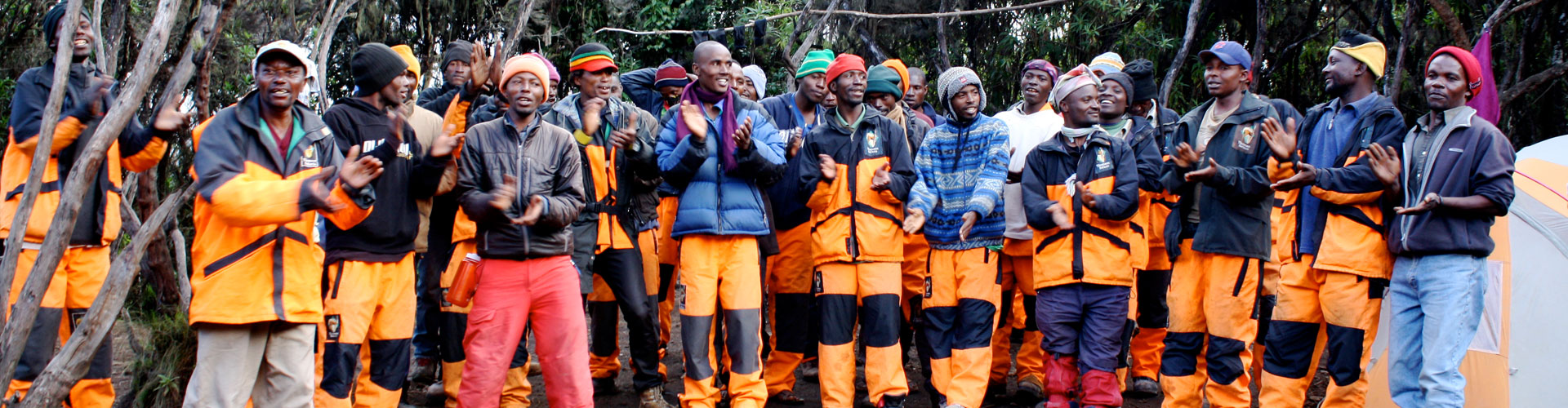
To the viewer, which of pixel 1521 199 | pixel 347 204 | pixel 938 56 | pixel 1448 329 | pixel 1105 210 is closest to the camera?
pixel 347 204

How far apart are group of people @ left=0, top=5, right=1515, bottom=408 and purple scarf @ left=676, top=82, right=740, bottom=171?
19mm

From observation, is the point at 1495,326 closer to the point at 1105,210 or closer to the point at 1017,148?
the point at 1105,210

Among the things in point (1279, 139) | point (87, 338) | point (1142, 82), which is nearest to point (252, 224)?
point (87, 338)

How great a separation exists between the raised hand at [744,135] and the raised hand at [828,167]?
19.5 inches

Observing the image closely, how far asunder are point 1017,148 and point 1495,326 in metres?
2.66

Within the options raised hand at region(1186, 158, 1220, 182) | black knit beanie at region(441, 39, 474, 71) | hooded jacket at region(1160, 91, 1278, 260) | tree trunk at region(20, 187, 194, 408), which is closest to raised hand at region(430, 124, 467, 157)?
tree trunk at region(20, 187, 194, 408)

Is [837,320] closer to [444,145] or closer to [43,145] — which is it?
[444,145]

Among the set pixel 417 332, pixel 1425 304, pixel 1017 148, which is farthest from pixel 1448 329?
pixel 417 332

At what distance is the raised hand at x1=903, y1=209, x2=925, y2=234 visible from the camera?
550 centimetres

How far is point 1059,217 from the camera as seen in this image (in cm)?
536

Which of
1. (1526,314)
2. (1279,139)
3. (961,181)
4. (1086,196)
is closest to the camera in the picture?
(1279,139)

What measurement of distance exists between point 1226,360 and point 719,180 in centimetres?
271

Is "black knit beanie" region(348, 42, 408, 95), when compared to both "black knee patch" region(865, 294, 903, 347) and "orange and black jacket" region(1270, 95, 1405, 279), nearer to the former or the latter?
"black knee patch" region(865, 294, 903, 347)

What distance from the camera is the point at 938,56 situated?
39.4 feet
